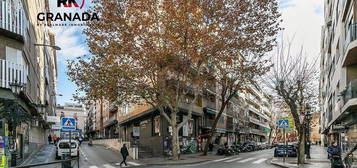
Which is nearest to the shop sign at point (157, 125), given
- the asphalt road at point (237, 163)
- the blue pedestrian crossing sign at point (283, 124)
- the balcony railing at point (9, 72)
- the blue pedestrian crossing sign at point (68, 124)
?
the asphalt road at point (237, 163)

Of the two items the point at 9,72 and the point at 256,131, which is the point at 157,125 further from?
the point at 256,131

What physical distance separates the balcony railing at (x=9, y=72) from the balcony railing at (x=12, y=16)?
6.38 ft

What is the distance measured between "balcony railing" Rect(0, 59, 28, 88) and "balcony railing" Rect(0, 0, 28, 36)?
1945mm

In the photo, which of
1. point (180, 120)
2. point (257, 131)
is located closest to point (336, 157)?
point (180, 120)

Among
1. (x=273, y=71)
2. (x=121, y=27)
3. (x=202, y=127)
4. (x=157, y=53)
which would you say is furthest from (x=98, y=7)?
(x=202, y=127)

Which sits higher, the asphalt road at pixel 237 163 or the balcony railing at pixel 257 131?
the asphalt road at pixel 237 163

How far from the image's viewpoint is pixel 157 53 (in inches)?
1081

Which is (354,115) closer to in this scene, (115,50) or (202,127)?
(115,50)

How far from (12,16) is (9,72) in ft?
10.6

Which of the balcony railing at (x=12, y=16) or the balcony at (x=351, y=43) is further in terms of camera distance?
the balcony at (x=351, y=43)

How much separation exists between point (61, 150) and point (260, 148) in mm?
41937

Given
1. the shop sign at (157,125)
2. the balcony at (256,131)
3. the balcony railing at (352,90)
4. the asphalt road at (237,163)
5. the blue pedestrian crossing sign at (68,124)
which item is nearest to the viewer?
the blue pedestrian crossing sign at (68,124)

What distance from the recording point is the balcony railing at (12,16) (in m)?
21.3

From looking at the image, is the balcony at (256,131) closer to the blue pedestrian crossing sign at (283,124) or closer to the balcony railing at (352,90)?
the blue pedestrian crossing sign at (283,124)
